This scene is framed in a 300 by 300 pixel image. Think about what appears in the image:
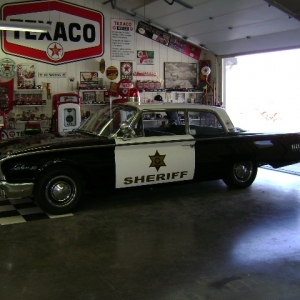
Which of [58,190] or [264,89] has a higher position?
[264,89]

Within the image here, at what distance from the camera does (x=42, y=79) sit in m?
10.3

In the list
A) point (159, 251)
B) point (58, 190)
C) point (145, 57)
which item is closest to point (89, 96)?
point (145, 57)

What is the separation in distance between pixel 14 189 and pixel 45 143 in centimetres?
73

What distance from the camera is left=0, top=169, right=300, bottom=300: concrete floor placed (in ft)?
11.2

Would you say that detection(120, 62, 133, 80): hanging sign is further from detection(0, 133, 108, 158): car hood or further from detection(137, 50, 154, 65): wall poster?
detection(0, 133, 108, 158): car hood

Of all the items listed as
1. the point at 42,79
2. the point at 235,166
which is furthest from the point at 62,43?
the point at 235,166

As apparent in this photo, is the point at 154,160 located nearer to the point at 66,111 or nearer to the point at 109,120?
the point at 109,120

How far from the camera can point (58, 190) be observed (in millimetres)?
5434

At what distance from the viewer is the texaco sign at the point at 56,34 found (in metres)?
9.91

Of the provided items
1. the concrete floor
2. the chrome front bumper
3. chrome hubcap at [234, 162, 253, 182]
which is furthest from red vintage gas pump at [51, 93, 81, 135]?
the chrome front bumper

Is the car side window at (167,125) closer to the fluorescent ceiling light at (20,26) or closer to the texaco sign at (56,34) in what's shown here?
the fluorescent ceiling light at (20,26)

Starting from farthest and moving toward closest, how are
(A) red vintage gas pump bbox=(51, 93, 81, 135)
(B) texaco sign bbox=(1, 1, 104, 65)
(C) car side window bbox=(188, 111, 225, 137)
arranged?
(B) texaco sign bbox=(1, 1, 104, 65)
(A) red vintage gas pump bbox=(51, 93, 81, 135)
(C) car side window bbox=(188, 111, 225, 137)

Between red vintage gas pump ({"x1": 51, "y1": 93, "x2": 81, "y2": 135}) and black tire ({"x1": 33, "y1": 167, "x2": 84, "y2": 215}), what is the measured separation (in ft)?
14.3

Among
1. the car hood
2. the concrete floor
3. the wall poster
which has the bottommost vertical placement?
the concrete floor
